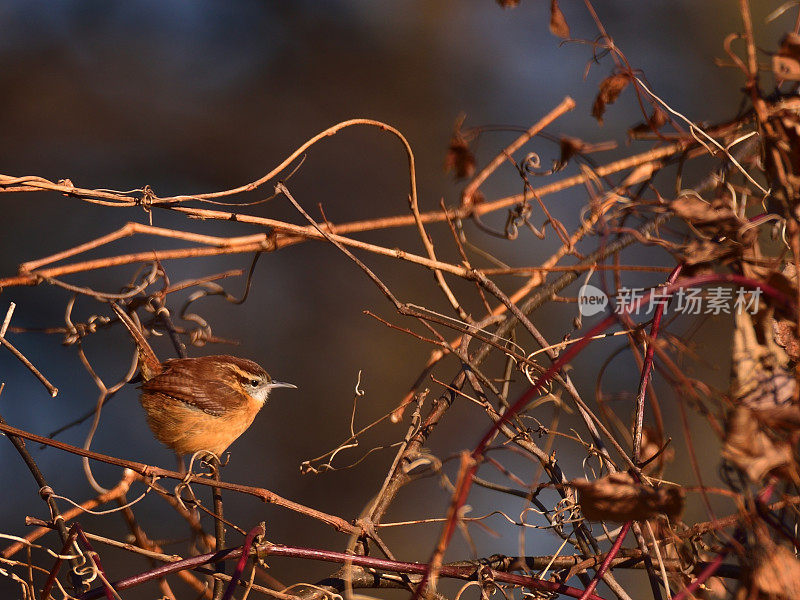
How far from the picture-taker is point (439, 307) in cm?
461

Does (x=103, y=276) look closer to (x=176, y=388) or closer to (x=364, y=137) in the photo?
(x=364, y=137)

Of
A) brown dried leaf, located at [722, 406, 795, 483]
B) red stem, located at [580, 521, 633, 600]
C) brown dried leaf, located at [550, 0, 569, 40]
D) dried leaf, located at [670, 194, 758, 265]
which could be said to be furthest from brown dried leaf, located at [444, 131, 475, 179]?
brown dried leaf, located at [722, 406, 795, 483]

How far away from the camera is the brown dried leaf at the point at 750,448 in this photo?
111 cm

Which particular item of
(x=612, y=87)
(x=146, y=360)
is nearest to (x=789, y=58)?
(x=612, y=87)

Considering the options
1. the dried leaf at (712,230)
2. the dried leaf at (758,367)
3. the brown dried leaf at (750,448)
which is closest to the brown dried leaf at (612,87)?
the dried leaf at (712,230)

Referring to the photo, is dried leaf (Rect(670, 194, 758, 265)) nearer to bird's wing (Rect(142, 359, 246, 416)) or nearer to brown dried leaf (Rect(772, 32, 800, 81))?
brown dried leaf (Rect(772, 32, 800, 81))

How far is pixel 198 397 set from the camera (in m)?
2.63

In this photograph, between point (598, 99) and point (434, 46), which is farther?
point (434, 46)

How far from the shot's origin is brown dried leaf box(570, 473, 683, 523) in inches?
46.7

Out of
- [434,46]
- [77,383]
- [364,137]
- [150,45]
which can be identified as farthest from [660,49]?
[77,383]

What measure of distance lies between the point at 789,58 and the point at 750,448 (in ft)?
2.47

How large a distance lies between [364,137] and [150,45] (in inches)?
61.2

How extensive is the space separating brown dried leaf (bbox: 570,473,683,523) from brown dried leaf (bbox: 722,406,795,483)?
0.39ft

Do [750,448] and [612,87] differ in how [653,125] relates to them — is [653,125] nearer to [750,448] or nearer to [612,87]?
[612,87]
